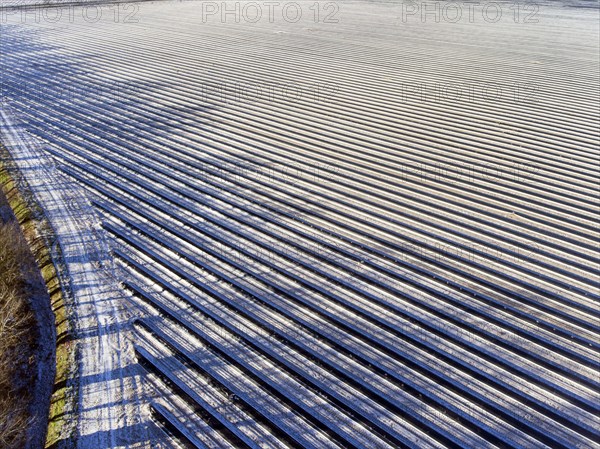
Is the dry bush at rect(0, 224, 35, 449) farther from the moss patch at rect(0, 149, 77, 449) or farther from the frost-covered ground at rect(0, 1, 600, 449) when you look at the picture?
the frost-covered ground at rect(0, 1, 600, 449)

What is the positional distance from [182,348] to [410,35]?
13708mm

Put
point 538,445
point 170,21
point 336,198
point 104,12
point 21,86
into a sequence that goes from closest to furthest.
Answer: point 538,445, point 336,198, point 21,86, point 170,21, point 104,12

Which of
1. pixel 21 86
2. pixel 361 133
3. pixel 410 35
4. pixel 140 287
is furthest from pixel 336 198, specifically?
pixel 410 35

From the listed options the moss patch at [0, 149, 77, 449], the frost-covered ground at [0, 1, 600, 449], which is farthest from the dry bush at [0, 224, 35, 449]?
the frost-covered ground at [0, 1, 600, 449]

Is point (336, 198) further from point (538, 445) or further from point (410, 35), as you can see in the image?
point (410, 35)

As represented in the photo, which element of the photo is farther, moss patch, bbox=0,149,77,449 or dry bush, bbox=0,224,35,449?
dry bush, bbox=0,224,35,449

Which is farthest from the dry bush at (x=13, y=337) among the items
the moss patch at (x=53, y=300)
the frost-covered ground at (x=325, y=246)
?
the frost-covered ground at (x=325, y=246)

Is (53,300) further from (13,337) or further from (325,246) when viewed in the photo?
(325,246)

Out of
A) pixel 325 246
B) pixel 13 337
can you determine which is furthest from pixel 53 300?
pixel 325 246

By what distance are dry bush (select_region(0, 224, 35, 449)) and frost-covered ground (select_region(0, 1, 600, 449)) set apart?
1.96ft

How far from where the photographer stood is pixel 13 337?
15.7ft

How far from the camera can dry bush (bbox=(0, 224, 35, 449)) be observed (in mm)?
4016

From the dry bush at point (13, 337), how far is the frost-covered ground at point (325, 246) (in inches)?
23.5

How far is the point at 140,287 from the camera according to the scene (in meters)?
5.10
